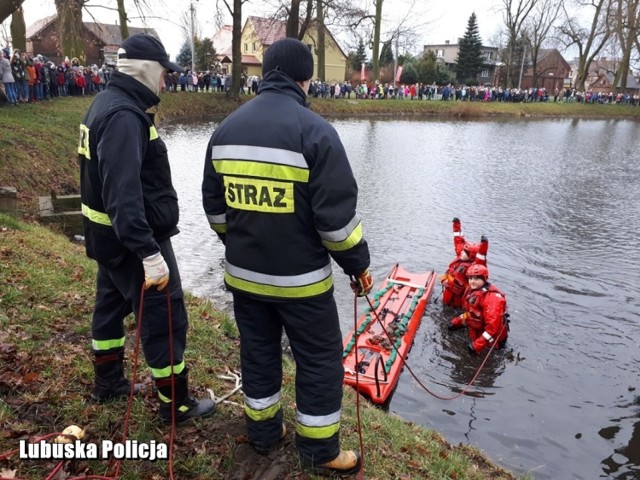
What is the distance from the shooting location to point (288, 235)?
9.01ft

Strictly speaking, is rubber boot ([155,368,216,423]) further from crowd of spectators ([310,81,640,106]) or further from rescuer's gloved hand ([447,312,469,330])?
crowd of spectators ([310,81,640,106])

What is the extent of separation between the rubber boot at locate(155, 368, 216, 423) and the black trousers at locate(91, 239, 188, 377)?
0.12 m

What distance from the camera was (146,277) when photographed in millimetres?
2746

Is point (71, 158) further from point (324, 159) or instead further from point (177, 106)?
point (177, 106)

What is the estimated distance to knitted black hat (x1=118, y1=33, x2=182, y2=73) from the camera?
2.88 m

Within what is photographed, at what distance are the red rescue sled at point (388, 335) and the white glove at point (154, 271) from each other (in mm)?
2287

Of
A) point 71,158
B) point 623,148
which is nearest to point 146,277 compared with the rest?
point 71,158

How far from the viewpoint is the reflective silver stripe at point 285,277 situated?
110 inches

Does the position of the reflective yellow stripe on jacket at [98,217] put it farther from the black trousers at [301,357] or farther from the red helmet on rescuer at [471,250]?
the red helmet on rescuer at [471,250]

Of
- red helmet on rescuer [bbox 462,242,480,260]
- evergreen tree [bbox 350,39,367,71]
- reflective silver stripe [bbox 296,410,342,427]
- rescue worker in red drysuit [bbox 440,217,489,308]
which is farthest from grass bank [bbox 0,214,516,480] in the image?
evergreen tree [bbox 350,39,367,71]

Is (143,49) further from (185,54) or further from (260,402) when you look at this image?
(185,54)

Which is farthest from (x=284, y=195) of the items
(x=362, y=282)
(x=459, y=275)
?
(x=459, y=275)

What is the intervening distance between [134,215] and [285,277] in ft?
2.82

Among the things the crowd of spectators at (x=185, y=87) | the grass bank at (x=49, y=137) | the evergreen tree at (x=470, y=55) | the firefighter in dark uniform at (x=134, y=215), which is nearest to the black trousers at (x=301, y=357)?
the firefighter in dark uniform at (x=134, y=215)
